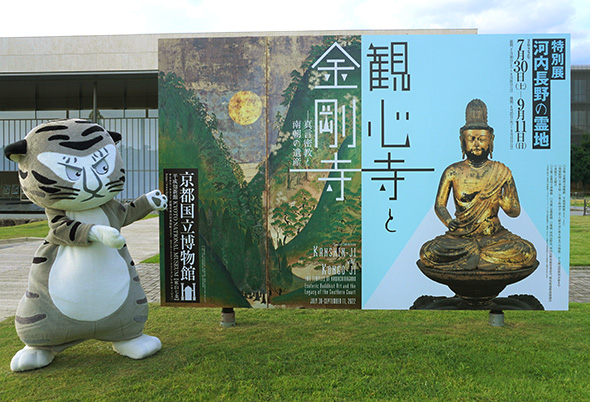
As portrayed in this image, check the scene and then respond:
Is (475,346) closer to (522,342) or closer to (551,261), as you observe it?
(522,342)

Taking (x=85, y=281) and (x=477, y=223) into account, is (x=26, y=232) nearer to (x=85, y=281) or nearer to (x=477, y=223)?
(x=85, y=281)

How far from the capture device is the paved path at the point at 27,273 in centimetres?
616

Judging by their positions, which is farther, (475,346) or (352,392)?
(475,346)

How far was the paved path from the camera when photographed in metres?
6.16

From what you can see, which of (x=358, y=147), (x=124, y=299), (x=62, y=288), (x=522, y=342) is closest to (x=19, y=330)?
(x=62, y=288)

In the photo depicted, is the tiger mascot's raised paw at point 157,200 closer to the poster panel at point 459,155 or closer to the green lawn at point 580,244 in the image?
the poster panel at point 459,155

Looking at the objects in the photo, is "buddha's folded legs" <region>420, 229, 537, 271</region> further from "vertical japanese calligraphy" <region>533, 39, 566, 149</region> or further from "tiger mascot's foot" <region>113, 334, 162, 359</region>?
"tiger mascot's foot" <region>113, 334, 162, 359</region>

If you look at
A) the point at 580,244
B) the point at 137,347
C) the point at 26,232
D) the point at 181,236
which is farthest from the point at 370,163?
the point at 26,232

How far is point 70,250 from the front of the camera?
3619 mm

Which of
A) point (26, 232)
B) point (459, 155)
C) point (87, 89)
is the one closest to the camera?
point (459, 155)

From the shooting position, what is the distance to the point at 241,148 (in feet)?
14.2

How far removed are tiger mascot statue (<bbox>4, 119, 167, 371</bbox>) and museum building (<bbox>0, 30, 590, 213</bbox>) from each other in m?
12.1

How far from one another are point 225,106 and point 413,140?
178 centimetres

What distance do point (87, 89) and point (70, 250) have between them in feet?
53.5
